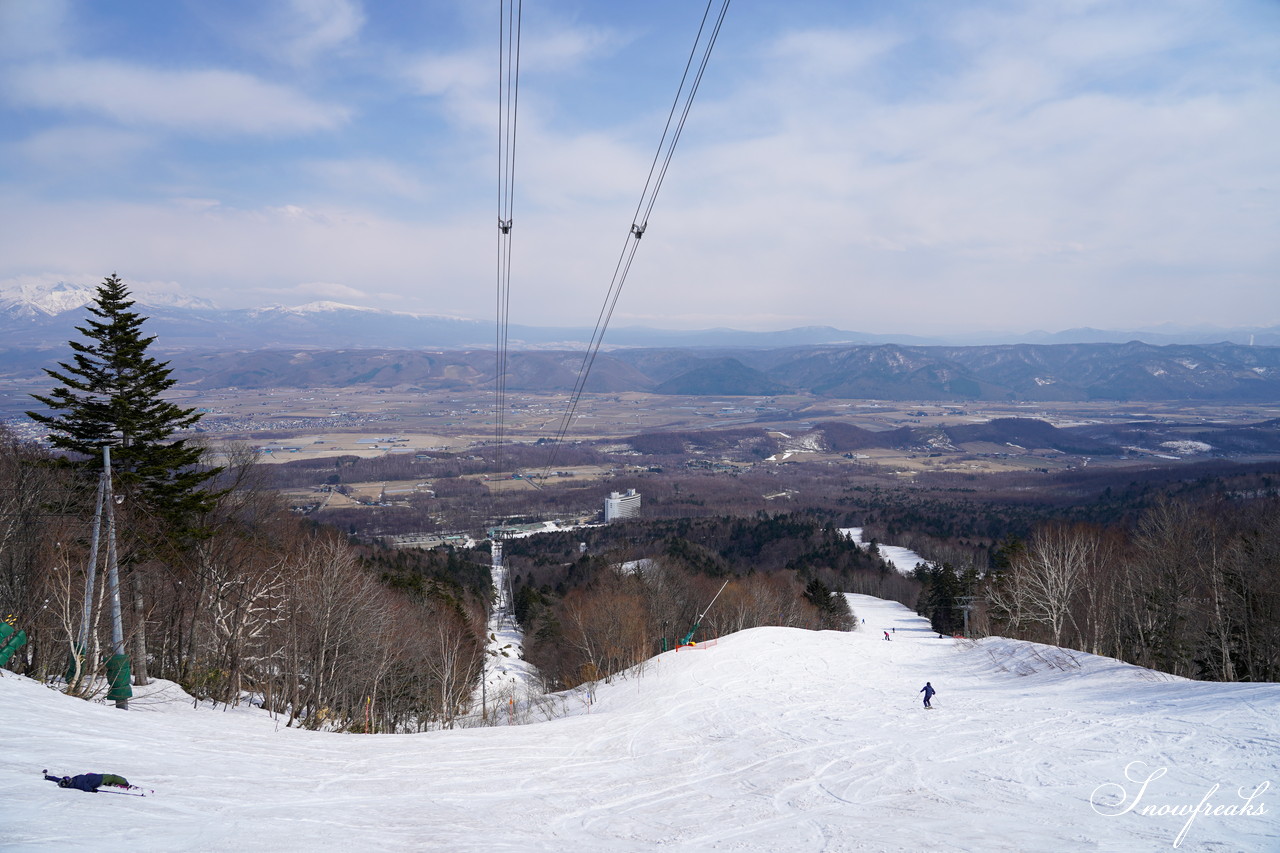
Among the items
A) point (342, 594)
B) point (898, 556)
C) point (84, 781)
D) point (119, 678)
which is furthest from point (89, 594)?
point (898, 556)

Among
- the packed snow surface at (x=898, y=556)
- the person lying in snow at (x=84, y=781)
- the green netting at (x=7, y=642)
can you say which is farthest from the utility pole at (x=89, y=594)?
the packed snow surface at (x=898, y=556)

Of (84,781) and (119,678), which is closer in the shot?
(84,781)

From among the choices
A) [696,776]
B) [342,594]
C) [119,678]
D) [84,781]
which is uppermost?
[84,781]

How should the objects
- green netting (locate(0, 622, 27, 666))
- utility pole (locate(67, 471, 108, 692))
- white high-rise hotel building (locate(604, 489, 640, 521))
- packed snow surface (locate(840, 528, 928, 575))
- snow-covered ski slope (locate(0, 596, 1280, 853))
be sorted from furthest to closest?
white high-rise hotel building (locate(604, 489, 640, 521)) → packed snow surface (locate(840, 528, 928, 575)) → utility pole (locate(67, 471, 108, 692)) → green netting (locate(0, 622, 27, 666)) → snow-covered ski slope (locate(0, 596, 1280, 853))

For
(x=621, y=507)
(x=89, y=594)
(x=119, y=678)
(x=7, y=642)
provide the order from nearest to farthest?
(x=89, y=594)
(x=7, y=642)
(x=119, y=678)
(x=621, y=507)

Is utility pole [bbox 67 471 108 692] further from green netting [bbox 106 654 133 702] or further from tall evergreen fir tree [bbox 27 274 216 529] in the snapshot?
tall evergreen fir tree [bbox 27 274 216 529]

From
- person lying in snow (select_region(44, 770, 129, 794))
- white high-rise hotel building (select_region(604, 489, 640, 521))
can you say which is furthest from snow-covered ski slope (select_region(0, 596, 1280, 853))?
white high-rise hotel building (select_region(604, 489, 640, 521))

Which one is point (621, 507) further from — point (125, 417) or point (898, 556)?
point (125, 417)

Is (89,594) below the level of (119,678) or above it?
above
